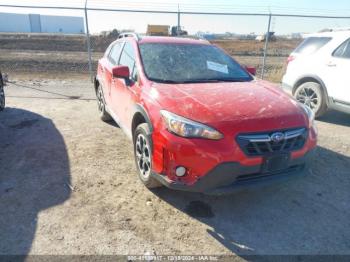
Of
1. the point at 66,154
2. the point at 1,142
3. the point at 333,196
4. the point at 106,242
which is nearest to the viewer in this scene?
the point at 106,242

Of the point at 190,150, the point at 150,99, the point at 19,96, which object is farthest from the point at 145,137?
the point at 19,96

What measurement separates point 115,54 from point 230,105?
9.40 ft

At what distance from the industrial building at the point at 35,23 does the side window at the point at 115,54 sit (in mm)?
68645

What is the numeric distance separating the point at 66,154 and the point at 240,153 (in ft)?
9.29

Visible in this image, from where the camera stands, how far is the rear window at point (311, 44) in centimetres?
616

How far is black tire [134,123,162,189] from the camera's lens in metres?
3.24

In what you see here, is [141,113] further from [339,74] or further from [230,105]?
[339,74]

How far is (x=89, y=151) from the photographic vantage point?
4.63 meters

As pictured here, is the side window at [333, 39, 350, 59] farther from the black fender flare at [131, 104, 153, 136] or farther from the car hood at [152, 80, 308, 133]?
the black fender flare at [131, 104, 153, 136]

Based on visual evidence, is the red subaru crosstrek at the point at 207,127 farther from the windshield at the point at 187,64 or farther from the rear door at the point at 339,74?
the rear door at the point at 339,74

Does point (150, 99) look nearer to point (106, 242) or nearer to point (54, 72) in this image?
point (106, 242)

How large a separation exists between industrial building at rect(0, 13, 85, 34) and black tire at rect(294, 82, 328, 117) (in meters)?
69.2

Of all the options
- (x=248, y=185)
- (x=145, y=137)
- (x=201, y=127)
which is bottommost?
(x=248, y=185)

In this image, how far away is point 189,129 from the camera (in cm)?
283
